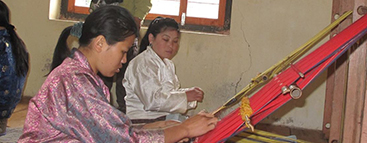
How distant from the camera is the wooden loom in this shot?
1.52 meters

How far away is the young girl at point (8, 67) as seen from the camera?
2777 mm

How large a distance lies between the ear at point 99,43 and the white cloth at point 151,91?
36.6 inches

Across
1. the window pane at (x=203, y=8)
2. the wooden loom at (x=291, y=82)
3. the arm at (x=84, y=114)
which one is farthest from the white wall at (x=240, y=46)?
the arm at (x=84, y=114)

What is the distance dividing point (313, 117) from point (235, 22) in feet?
4.09

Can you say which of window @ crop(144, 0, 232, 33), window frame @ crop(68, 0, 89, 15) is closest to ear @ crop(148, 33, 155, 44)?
window @ crop(144, 0, 232, 33)

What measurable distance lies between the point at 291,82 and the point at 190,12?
2976mm

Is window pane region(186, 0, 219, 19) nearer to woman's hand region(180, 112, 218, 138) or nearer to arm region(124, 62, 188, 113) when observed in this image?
arm region(124, 62, 188, 113)

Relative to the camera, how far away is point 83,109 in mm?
1388

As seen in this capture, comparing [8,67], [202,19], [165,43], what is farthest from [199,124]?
[202,19]

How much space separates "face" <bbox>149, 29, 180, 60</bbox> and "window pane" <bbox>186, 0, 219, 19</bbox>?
1730 mm

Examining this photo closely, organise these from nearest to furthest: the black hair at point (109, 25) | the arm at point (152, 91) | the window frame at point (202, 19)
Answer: the black hair at point (109, 25)
the arm at point (152, 91)
the window frame at point (202, 19)

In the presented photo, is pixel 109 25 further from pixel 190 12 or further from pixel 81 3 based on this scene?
pixel 81 3

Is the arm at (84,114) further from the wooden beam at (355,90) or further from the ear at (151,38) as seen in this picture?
the ear at (151,38)

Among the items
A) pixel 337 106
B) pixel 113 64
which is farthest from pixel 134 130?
pixel 337 106
